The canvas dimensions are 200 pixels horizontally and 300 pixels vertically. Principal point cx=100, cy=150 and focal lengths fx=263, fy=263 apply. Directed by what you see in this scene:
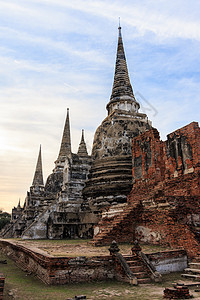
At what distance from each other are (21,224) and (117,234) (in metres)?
14.7

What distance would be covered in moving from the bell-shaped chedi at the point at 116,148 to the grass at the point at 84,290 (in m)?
9.82

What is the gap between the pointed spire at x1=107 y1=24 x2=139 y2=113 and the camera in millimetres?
22016

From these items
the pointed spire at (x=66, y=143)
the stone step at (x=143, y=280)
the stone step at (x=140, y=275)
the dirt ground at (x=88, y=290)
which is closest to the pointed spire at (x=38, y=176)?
the pointed spire at (x=66, y=143)

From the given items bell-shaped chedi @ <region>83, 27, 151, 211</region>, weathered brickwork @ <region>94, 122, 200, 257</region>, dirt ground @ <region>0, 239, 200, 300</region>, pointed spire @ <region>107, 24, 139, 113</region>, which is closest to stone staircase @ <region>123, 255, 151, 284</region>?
dirt ground @ <region>0, 239, 200, 300</region>

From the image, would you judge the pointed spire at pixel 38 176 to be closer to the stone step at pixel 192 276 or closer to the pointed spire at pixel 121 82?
the pointed spire at pixel 121 82

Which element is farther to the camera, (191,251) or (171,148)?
(171,148)

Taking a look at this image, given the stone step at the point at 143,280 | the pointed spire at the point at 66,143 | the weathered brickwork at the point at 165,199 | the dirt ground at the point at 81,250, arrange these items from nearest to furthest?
the stone step at the point at 143,280 < the dirt ground at the point at 81,250 < the weathered brickwork at the point at 165,199 < the pointed spire at the point at 66,143

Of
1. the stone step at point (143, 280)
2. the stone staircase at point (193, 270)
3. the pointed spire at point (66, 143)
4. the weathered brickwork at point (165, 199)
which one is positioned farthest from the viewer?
the pointed spire at point (66, 143)

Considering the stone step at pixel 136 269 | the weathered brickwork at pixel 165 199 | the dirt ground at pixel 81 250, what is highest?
the weathered brickwork at pixel 165 199

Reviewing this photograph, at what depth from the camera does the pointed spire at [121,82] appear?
72.2 feet

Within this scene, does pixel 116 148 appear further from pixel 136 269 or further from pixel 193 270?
pixel 136 269

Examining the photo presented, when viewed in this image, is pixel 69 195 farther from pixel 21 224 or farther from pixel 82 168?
pixel 21 224

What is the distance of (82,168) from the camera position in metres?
19.3

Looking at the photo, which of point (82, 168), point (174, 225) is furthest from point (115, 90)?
point (174, 225)
